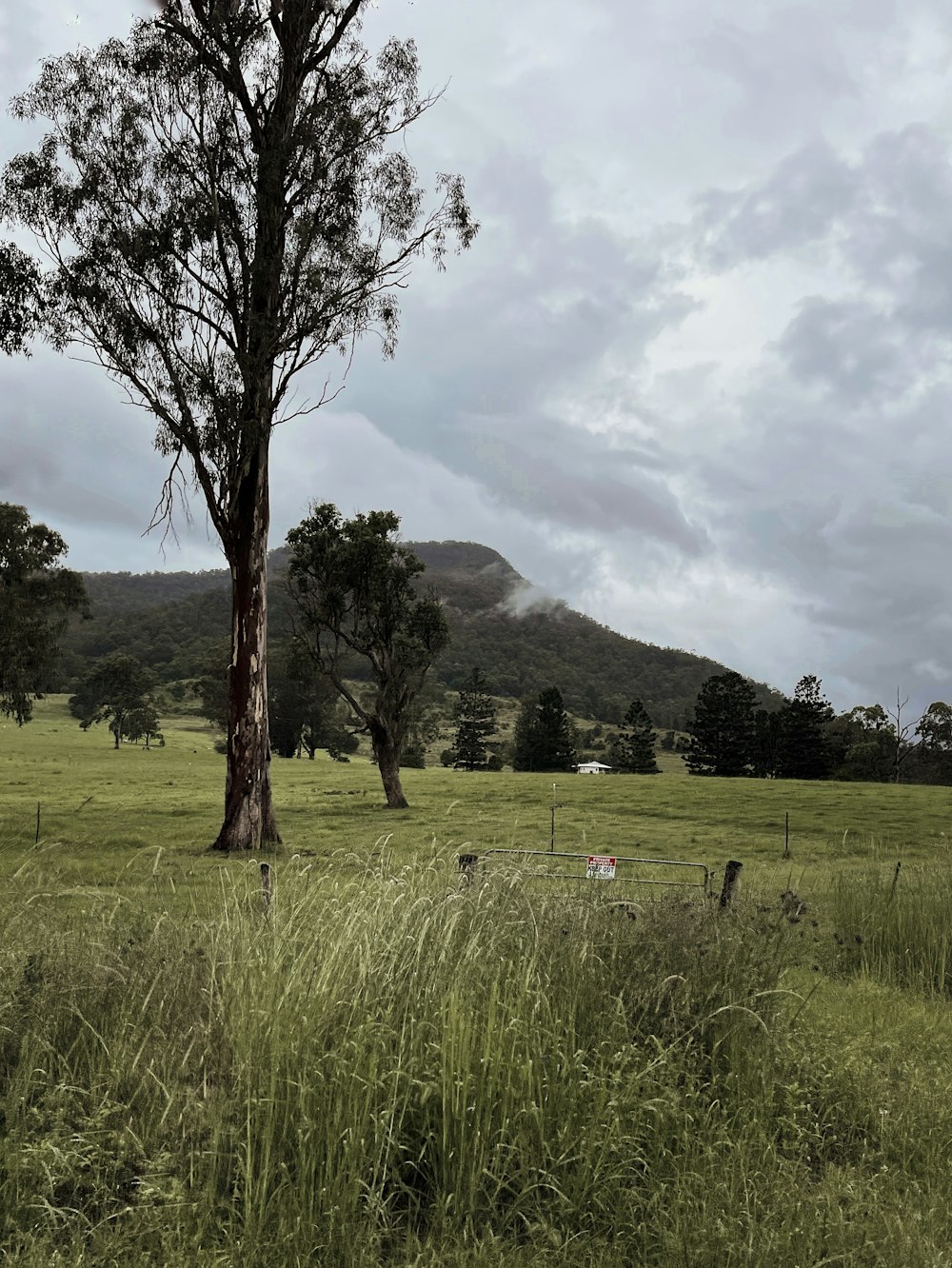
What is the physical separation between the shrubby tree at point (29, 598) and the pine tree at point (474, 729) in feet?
156

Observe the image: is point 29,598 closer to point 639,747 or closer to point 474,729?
point 474,729

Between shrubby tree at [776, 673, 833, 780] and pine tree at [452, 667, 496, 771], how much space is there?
1044 inches

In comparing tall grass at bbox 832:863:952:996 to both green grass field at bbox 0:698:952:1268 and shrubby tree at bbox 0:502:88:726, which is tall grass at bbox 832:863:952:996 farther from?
shrubby tree at bbox 0:502:88:726

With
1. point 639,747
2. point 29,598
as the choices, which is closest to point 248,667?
point 29,598

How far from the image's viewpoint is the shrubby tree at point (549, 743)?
83.2 meters

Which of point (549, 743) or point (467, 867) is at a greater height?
point (467, 867)

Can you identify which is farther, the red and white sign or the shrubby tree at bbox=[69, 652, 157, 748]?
the shrubby tree at bbox=[69, 652, 157, 748]

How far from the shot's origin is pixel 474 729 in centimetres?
8900

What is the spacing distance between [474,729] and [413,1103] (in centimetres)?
8442

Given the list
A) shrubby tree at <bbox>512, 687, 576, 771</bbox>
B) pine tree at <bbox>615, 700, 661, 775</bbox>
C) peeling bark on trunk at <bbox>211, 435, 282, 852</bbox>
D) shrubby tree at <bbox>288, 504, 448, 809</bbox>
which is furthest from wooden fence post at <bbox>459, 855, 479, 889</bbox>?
pine tree at <bbox>615, 700, 661, 775</bbox>

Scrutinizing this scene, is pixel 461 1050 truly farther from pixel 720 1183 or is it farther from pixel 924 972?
pixel 924 972

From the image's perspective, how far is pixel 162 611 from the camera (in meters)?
129

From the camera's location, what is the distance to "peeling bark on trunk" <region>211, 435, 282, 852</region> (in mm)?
19406

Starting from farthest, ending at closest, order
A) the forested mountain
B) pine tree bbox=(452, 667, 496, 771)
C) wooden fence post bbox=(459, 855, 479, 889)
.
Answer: the forested mountain → pine tree bbox=(452, 667, 496, 771) → wooden fence post bbox=(459, 855, 479, 889)
